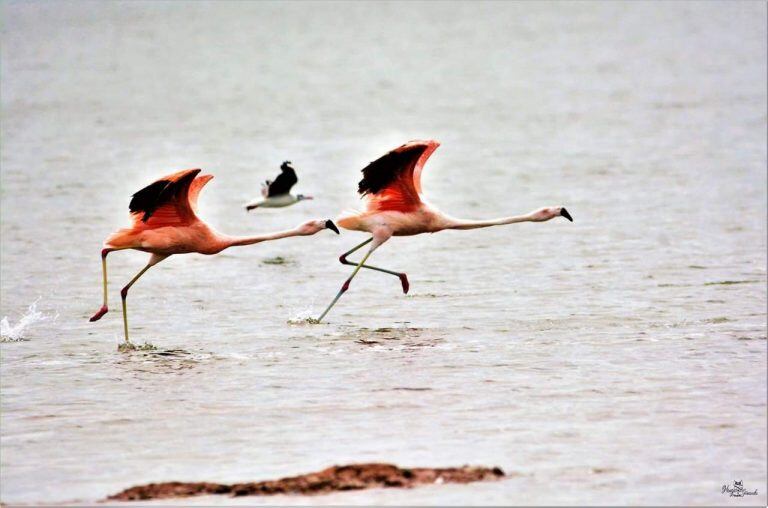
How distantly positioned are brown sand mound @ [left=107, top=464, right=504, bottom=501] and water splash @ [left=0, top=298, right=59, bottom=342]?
21.1 feet

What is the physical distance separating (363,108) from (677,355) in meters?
32.1

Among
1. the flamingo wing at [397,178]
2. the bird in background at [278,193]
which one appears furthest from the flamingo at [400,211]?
the bird in background at [278,193]

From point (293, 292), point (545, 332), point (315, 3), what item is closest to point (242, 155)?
point (293, 292)

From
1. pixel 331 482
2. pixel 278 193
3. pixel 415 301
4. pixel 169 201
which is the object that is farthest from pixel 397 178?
pixel 331 482

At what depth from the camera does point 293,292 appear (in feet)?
60.6

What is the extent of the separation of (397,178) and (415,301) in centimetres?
225

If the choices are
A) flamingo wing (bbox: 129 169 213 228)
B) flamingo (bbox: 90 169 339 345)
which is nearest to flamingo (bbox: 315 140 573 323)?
flamingo (bbox: 90 169 339 345)

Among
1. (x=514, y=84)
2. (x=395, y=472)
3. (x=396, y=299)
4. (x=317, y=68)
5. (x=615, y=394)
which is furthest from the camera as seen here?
(x=317, y=68)

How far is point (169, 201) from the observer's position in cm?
1495

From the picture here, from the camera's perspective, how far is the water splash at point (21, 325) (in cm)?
1559

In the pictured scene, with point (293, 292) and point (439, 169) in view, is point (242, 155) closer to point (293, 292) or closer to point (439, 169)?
point (439, 169)

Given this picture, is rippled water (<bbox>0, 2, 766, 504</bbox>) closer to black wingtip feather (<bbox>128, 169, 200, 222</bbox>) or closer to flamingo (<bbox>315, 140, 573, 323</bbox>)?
flamingo (<bbox>315, 140, 573, 323</bbox>)

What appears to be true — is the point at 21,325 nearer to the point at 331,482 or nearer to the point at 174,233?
the point at 174,233

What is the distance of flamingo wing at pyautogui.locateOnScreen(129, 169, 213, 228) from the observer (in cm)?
1424
